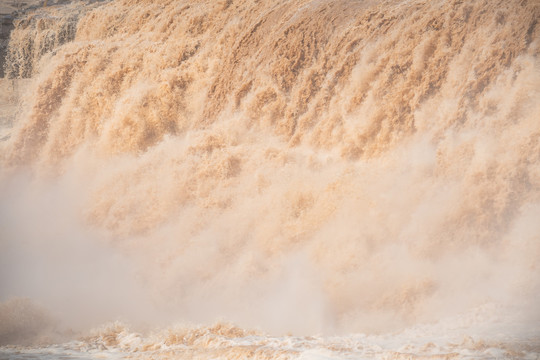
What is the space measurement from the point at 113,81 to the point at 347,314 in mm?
4892

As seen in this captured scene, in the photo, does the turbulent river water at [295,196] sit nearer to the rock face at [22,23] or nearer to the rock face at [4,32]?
the rock face at [22,23]

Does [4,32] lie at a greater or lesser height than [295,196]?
greater

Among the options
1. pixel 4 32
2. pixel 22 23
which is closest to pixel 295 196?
pixel 22 23

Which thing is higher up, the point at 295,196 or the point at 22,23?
the point at 22,23

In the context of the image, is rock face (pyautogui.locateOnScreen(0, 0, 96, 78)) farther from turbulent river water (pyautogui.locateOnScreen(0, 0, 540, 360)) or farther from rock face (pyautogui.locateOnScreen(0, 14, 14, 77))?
turbulent river water (pyautogui.locateOnScreen(0, 0, 540, 360))

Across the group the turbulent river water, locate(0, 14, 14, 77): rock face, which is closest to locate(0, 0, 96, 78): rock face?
locate(0, 14, 14, 77): rock face

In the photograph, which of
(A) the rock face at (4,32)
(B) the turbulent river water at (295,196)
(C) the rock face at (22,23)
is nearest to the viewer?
(B) the turbulent river water at (295,196)

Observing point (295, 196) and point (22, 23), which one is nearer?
point (295, 196)

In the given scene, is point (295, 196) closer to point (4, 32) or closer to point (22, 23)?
point (22, 23)

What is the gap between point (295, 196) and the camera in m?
5.80

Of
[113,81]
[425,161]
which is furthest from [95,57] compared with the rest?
[425,161]

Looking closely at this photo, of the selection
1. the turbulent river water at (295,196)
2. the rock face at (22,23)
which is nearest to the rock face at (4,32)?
the rock face at (22,23)

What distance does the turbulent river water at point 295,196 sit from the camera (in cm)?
457

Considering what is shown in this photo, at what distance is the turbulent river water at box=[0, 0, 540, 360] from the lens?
15.0 ft
